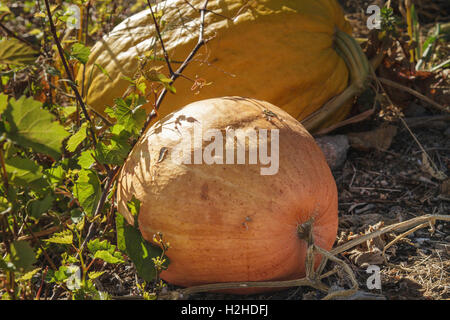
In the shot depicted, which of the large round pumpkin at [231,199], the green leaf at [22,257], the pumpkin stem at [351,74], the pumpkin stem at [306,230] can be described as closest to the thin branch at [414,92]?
the pumpkin stem at [351,74]

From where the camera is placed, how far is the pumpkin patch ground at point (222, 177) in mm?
1615

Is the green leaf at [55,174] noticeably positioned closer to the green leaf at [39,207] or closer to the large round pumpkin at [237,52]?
the green leaf at [39,207]

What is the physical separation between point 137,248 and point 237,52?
1.09m

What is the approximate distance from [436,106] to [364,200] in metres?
0.72

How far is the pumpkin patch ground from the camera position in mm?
1615

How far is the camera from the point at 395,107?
2770mm

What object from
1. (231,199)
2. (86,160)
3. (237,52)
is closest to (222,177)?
(231,199)

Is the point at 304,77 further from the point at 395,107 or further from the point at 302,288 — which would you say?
the point at 302,288

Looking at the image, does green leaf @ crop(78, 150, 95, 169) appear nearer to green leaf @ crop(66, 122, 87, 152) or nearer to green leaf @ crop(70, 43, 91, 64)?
green leaf @ crop(66, 122, 87, 152)

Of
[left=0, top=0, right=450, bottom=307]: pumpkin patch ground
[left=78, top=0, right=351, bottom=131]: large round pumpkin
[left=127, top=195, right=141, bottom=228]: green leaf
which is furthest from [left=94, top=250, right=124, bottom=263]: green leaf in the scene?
[left=78, top=0, right=351, bottom=131]: large round pumpkin

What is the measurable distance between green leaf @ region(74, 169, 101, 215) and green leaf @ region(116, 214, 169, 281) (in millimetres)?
Result: 116

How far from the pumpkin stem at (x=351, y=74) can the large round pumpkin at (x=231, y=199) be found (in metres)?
0.82

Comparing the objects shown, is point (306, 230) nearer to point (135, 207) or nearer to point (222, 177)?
point (222, 177)
